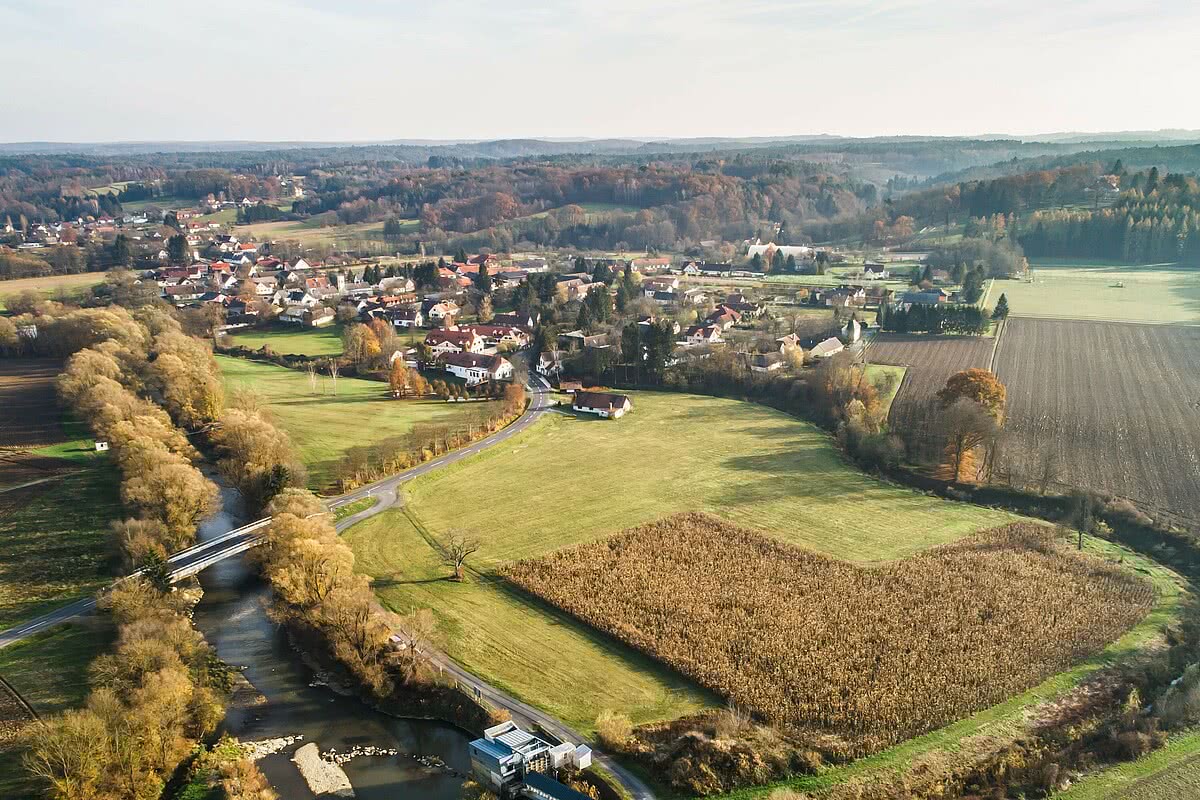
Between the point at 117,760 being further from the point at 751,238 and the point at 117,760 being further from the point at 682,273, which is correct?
the point at 751,238

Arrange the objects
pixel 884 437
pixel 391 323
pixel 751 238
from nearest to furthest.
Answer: pixel 884 437
pixel 391 323
pixel 751 238

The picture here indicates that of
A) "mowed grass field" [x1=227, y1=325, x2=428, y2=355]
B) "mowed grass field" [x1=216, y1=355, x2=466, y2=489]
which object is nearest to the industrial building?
"mowed grass field" [x1=216, y1=355, x2=466, y2=489]

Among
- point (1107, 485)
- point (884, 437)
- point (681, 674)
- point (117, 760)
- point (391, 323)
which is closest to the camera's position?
point (117, 760)

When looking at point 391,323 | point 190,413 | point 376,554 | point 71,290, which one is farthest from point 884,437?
point 71,290

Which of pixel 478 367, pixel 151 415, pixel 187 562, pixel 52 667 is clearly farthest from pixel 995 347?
pixel 52 667

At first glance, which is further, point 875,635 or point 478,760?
point 875,635

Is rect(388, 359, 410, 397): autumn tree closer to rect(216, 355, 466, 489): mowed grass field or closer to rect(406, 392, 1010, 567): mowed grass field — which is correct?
rect(216, 355, 466, 489): mowed grass field

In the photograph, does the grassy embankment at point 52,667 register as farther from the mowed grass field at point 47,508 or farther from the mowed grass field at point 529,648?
the mowed grass field at point 529,648
